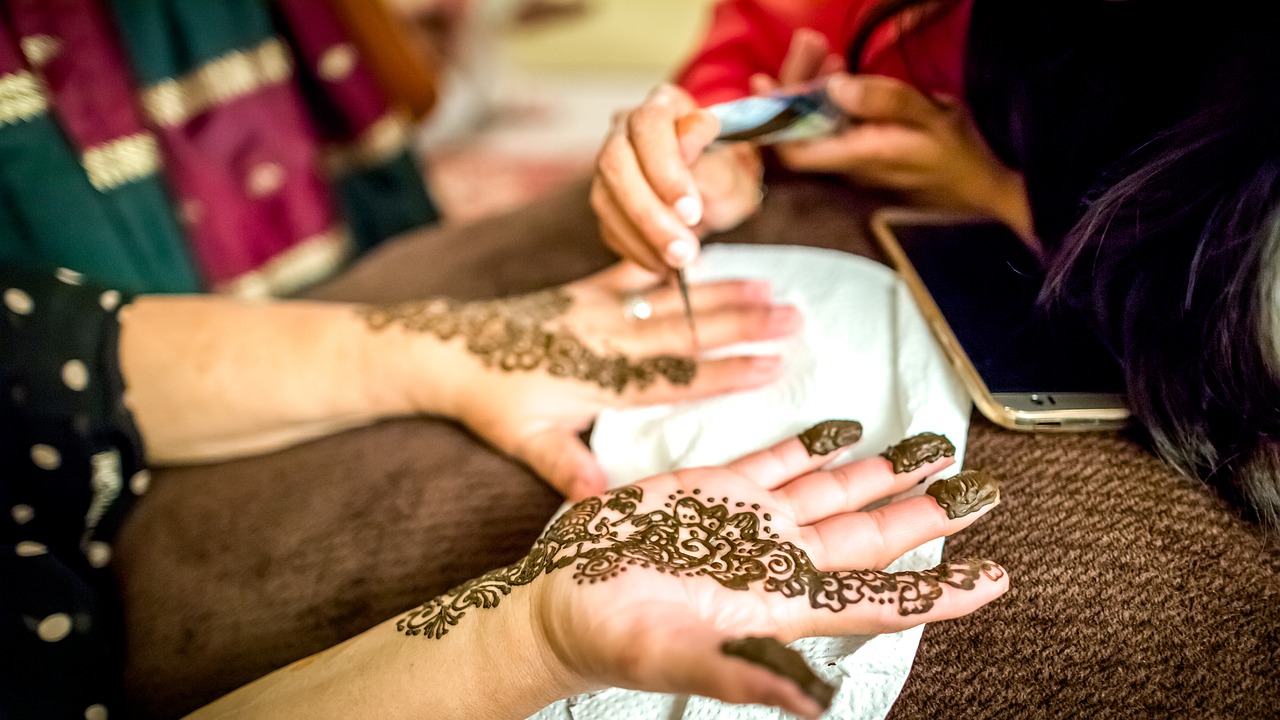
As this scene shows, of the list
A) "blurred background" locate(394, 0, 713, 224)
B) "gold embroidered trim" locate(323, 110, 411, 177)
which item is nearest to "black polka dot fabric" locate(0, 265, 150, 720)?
"gold embroidered trim" locate(323, 110, 411, 177)

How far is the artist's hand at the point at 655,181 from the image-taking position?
2.04 feet

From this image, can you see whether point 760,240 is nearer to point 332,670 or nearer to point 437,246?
point 437,246

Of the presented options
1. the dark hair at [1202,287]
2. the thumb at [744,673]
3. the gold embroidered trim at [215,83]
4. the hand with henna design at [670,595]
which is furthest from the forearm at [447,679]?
the gold embroidered trim at [215,83]

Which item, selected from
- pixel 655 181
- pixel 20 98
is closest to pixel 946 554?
pixel 655 181

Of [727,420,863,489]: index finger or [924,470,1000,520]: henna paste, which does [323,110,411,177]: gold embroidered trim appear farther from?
[924,470,1000,520]: henna paste

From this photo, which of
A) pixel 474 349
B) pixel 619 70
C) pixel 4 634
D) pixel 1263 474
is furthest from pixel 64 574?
pixel 619 70

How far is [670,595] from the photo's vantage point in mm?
435

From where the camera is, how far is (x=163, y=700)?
58 cm

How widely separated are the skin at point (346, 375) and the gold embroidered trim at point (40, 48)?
14.4 inches

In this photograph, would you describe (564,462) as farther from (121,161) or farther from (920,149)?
(121,161)

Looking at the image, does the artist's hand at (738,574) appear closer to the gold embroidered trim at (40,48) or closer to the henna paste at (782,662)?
the henna paste at (782,662)

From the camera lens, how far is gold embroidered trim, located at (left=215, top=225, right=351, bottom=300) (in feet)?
3.65

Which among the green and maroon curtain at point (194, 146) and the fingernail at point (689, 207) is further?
the green and maroon curtain at point (194, 146)

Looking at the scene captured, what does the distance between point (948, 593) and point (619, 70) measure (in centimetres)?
212
